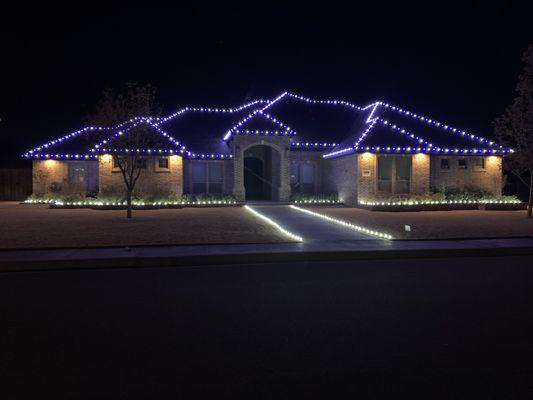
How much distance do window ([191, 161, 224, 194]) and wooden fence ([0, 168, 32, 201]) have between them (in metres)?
12.8

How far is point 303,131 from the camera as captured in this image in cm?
2756

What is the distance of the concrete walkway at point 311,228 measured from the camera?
1223 centimetres

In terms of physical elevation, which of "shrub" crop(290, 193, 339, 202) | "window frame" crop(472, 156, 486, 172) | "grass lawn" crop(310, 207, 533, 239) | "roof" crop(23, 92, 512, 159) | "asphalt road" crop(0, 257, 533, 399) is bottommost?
"asphalt road" crop(0, 257, 533, 399)

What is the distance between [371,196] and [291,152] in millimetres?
6577

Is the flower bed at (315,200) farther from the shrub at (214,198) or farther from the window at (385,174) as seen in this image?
the shrub at (214,198)

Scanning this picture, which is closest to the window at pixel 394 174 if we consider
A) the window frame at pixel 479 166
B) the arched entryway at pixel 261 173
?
the window frame at pixel 479 166

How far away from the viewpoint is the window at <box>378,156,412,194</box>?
2336 cm

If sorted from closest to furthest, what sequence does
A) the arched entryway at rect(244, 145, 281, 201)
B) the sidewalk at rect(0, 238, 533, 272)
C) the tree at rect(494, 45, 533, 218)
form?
the sidewalk at rect(0, 238, 533, 272) → the tree at rect(494, 45, 533, 218) → the arched entryway at rect(244, 145, 281, 201)

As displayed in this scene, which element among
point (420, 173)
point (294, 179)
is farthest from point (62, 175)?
point (420, 173)

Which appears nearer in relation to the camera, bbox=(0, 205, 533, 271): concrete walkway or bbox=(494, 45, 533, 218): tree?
bbox=(0, 205, 533, 271): concrete walkway

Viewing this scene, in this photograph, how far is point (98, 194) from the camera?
23.7 meters

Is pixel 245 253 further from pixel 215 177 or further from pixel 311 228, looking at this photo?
pixel 215 177

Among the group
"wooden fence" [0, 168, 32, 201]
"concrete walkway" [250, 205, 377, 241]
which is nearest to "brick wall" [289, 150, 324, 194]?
"concrete walkway" [250, 205, 377, 241]

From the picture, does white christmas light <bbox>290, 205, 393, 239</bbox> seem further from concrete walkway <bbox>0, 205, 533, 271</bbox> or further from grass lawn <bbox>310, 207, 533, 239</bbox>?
concrete walkway <bbox>0, 205, 533, 271</bbox>
